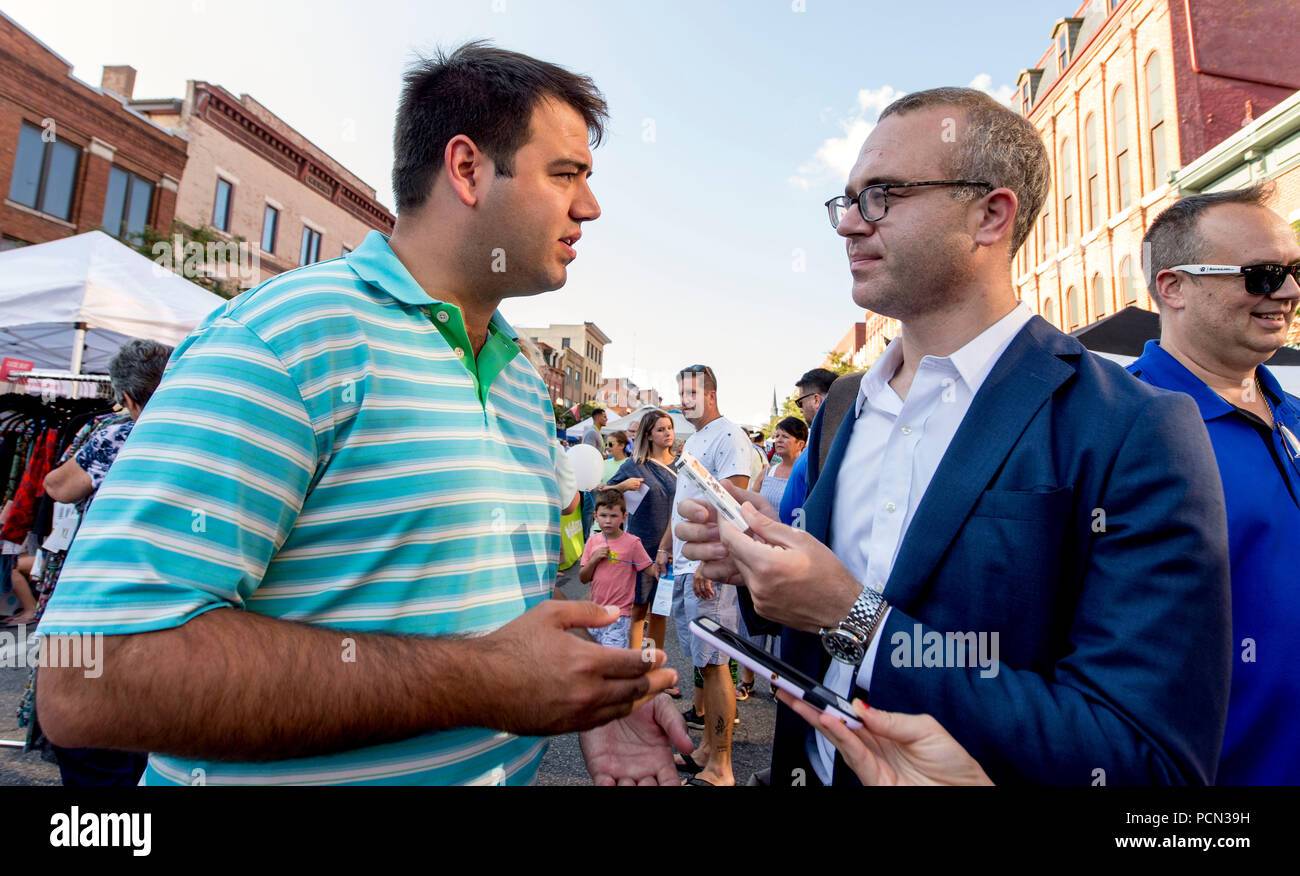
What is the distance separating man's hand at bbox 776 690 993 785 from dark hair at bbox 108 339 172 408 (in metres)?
4.10

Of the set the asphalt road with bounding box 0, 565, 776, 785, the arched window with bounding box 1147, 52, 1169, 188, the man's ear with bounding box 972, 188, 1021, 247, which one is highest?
the arched window with bounding box 1147, 52, 1169, 188

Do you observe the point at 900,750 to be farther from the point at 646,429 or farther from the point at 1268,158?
the point at 1268,158

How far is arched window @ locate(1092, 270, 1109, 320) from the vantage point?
923 inches

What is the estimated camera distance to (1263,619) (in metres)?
1.75

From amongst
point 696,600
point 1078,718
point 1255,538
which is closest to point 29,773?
point 696,600

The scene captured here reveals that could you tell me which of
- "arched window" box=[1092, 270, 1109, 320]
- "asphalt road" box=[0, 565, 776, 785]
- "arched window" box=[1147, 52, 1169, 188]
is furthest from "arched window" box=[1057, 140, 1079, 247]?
"asphalt road" box=[0, 565, 776, 785]

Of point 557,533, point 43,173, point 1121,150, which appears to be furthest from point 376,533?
point 1121,150

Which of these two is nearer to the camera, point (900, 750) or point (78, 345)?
point (900, 750)

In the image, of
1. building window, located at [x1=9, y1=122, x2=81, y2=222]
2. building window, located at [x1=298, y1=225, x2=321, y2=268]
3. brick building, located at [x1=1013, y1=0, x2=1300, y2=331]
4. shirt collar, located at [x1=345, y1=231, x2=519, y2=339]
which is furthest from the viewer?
building window, located at [x1=298, y1=225, x2=321, y2=268]

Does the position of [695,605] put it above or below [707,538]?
below

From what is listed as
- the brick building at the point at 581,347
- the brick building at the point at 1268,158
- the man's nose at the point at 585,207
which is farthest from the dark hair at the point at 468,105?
the brick building at the point at 581,347

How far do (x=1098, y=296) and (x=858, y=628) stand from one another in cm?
2855

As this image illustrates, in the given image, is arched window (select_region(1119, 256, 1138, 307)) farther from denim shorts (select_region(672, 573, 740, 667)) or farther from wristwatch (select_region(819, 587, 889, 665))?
wristwatch (select_region(819, 587, 889, 665))
